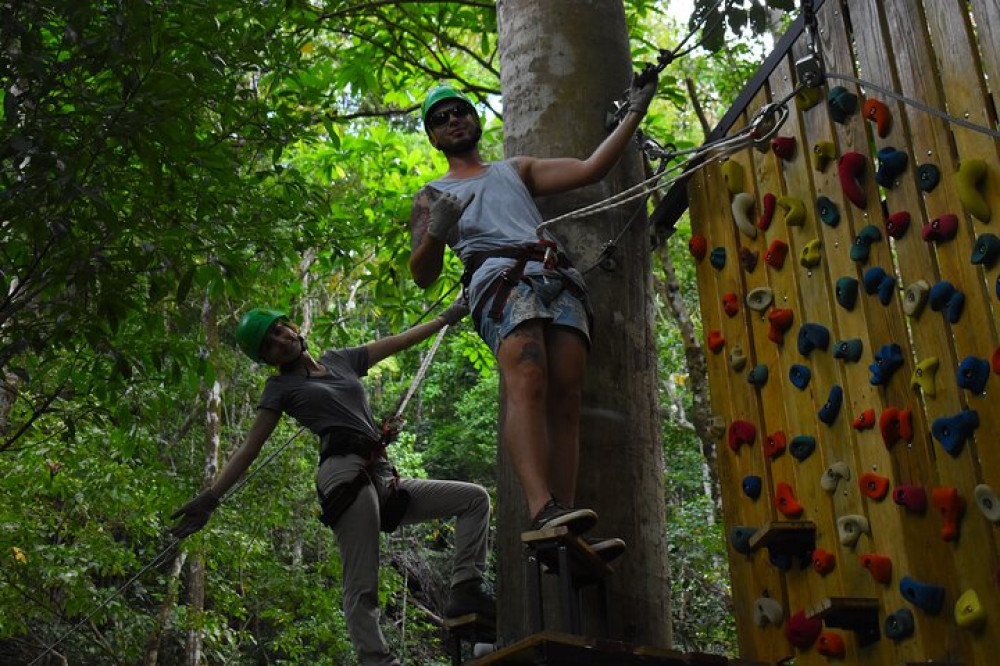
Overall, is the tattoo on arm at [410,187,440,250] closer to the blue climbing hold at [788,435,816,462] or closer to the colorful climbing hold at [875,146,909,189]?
the blue climbing hold at [788,435,816,462]

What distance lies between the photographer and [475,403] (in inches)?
741

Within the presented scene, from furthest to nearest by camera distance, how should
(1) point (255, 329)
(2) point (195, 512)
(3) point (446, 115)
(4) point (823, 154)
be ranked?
1. (1) point (255, 329)
2. (2) point (195, 512)
3. (3) point (446, 115)
4. (4) point (823, 154)

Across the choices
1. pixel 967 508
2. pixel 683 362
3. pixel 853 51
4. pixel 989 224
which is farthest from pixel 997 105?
pixel 683 362

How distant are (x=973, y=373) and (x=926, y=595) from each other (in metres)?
0.52

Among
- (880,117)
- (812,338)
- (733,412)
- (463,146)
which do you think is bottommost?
(733,412)

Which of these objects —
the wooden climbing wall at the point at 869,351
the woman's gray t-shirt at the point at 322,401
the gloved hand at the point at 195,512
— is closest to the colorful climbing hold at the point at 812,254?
the wooden climbing wall at the point at 869,351

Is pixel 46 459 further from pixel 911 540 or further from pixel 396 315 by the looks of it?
pixel 911 540

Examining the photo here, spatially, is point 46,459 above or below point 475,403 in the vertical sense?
below

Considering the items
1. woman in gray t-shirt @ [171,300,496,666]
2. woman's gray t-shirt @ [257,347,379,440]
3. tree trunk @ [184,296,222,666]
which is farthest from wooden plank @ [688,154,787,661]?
tree trunk @ [184,296,222,666]

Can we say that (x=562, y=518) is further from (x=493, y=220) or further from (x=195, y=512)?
(x=195, y=512)

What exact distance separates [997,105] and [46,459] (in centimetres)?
763

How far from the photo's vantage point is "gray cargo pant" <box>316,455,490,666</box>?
3844 millimetres

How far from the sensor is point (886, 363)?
2506 mm

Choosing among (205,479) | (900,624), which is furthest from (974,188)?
(205,479)
